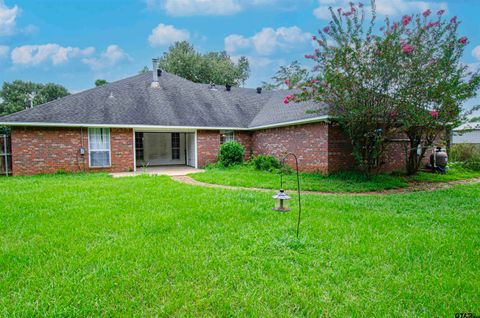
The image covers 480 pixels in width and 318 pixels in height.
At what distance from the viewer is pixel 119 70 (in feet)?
94.1

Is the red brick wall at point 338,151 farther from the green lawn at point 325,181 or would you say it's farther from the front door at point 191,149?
the front door at point 191,149

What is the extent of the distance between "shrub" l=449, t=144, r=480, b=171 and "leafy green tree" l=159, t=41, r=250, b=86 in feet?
72.8

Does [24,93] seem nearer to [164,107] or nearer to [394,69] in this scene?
[164,107]

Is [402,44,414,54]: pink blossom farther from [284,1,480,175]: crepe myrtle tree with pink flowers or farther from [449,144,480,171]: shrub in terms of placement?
[449,144,480,171]: shrub

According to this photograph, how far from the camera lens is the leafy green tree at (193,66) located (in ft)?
95.4

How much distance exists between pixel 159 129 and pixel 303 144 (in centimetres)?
776

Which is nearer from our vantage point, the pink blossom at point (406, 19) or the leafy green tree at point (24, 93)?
the pink blossom at point (406, 19)

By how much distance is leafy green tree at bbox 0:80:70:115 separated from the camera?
119 feet

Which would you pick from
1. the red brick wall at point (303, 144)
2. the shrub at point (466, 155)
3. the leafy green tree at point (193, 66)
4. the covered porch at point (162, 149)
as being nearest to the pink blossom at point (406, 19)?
the red brick wall at point (303, 144)

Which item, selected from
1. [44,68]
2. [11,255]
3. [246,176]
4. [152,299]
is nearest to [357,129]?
[246,176]

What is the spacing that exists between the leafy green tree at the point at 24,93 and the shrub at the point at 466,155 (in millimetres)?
44791

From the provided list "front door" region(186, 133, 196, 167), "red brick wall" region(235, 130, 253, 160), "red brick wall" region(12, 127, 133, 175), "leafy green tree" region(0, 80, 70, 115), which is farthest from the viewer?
"leafy green tree" region(0, 80, 70, 115)

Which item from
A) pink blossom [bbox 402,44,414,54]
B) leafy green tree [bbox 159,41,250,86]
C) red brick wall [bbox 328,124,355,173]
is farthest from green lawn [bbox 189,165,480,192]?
leafy green tree [bbox 159,41,250,86]

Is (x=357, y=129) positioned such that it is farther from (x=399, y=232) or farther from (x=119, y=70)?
(x=119, y=70)
